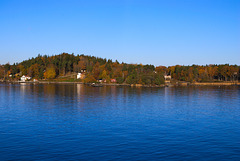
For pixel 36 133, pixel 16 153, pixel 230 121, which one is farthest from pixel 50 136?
pixel 230 121

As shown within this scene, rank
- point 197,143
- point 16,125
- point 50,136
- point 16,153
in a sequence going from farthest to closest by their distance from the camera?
point 16,125 < point 50,136 < point 197,143 < point 16,153

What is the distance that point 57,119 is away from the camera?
47.9 meters

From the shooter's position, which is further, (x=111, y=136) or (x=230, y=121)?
(x=230, y=121)

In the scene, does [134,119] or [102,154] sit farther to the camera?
[134,119]

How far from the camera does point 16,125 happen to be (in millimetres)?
42156

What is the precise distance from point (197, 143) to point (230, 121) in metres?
19.0

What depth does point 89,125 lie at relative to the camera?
141ft

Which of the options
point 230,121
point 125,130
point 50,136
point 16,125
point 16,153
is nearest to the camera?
point 16,153

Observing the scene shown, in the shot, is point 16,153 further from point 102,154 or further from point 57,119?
point 57,119

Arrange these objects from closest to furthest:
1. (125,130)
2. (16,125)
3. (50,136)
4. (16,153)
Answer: (16,153)
(50,136)
(125,130)
(16,125)

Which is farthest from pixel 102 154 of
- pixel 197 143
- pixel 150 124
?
pixel 150 124

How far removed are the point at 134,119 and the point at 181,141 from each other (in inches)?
663

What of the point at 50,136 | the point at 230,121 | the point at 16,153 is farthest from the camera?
the point at 230,121

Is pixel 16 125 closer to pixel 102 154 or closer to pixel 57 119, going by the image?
pixel 57 119
